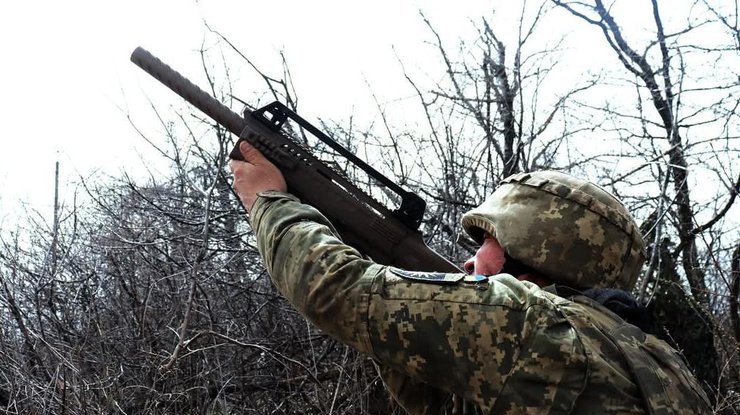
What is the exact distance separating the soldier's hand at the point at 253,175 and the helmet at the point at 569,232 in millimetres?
679

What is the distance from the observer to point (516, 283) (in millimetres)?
1651

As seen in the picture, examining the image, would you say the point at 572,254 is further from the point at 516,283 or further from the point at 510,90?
the point at 510,90

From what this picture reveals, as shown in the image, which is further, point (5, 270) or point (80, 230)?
point (80, 230)

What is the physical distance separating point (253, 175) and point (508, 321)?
103 cm

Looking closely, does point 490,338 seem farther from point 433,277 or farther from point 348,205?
point 348,205

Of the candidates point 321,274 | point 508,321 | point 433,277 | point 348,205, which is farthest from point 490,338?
point 348,205

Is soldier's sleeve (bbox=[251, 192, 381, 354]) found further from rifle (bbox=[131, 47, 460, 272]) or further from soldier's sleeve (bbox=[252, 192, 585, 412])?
rifle (bbox=[131, 47, 460, 272])

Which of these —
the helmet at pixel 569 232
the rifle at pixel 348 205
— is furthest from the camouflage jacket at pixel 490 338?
the rifle at pixel 348 205

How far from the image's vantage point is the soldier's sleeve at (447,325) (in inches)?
62.2

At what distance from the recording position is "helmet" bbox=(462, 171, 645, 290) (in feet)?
6.39

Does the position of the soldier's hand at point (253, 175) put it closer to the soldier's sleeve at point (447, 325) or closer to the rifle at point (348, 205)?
the rifle at point (348, 205)

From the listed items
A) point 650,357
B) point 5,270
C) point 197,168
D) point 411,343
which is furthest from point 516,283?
point 5,270

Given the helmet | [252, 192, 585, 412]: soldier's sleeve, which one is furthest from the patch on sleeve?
the helmet

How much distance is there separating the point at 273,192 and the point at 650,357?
112 centimetres
